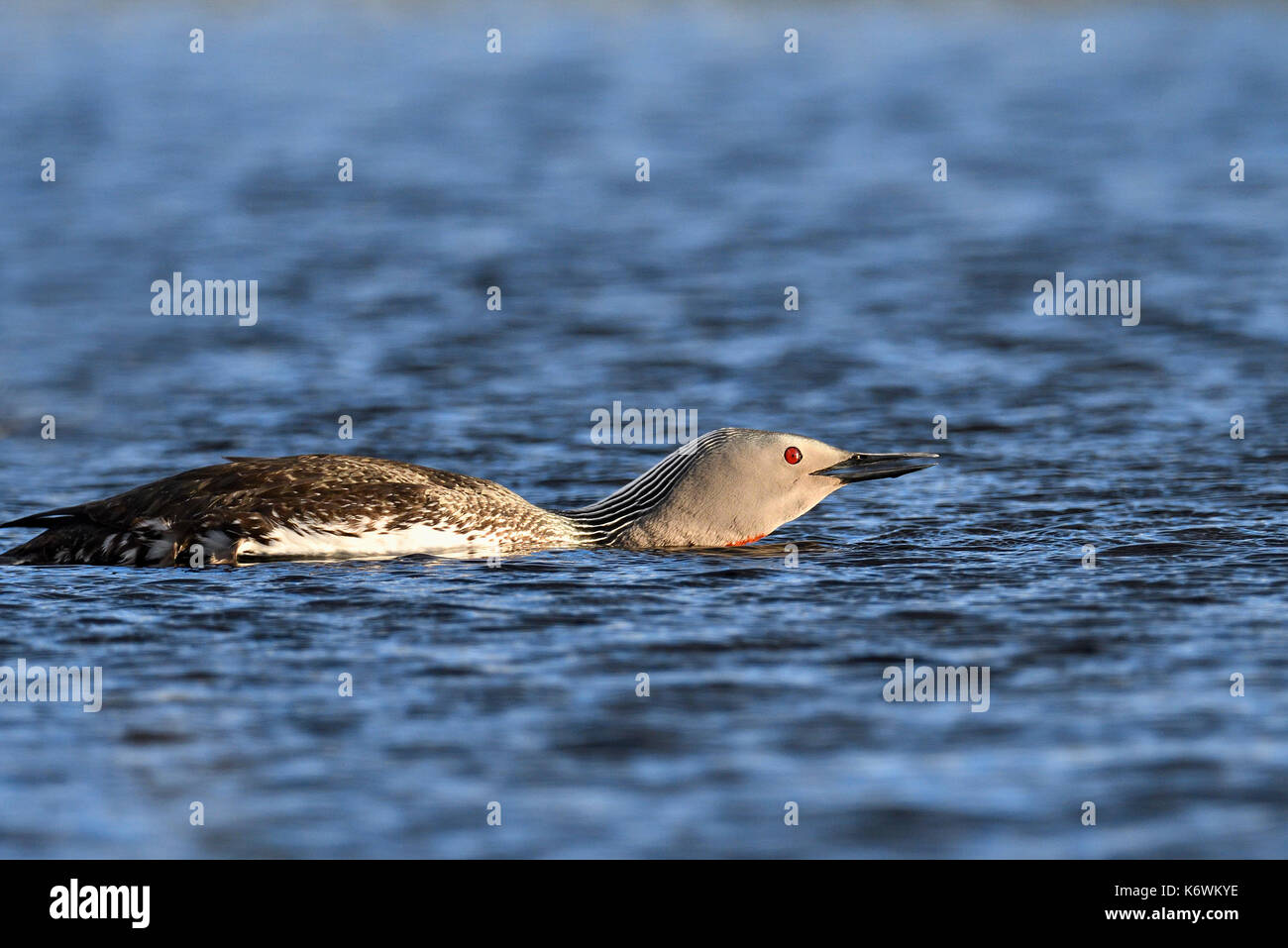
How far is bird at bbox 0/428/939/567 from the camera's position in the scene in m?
9.28

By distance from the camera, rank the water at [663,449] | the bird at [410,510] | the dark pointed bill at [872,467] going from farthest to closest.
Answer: the dark pointed bill at [872,467]
the bird at [410,510]
the water at [663,449]

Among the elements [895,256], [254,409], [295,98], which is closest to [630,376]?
[254,409]

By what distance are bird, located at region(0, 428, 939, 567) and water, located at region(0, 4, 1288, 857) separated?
0.23 meters

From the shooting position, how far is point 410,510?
30.9 feet

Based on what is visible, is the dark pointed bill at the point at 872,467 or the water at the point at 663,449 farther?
the dark pointed bill at the point at 872,467

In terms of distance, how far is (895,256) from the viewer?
1855cm

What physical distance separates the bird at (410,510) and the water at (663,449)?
233 mm

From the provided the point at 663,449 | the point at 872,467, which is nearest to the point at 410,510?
the point at 872,467

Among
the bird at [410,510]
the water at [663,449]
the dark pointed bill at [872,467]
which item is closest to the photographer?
the water at [663,449]

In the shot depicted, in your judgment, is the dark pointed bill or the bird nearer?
the bird

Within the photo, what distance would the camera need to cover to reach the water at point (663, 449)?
245 inches

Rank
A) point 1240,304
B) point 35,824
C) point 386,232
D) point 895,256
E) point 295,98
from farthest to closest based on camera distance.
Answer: point 295,98
point 386,232
point 895,256
point 1240,304
point 35,824

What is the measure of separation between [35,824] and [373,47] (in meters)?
29.8
